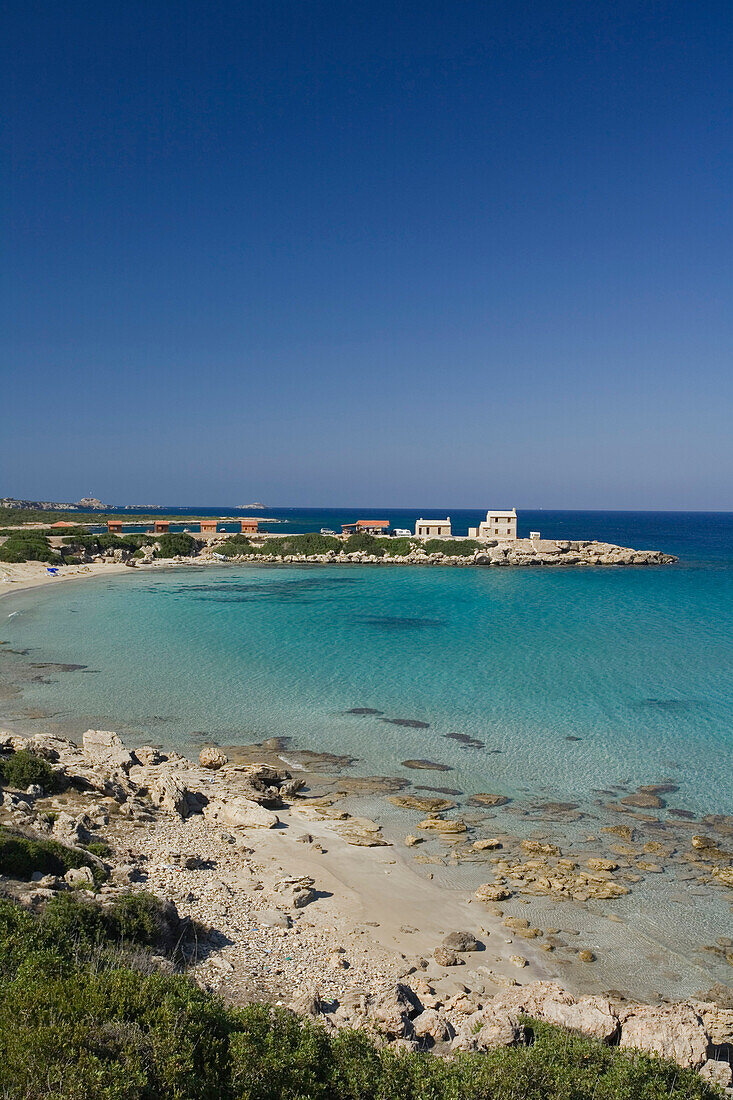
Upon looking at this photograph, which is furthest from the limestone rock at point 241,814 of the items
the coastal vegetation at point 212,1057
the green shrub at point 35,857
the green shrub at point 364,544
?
the green shrub at point 364,544

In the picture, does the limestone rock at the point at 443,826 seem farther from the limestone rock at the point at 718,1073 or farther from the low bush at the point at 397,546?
the low bush at the point at 397,546

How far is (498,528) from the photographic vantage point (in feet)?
290

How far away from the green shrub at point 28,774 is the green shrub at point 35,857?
3.61 metres

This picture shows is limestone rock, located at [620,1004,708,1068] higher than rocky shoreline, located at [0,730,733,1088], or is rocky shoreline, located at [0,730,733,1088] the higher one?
limestone rock, located at [620,1004,708,1068]

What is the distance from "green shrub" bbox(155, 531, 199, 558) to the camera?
272 ft

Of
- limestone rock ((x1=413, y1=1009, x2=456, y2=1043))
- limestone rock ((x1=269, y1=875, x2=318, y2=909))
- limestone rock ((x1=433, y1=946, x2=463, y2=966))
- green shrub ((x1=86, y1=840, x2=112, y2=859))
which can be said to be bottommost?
limestone rock ((x1=433, y1=946, x2=463, y2=966))

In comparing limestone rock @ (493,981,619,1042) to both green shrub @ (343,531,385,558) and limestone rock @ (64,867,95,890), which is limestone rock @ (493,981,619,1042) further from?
green shrub @ (343,531,385,558)

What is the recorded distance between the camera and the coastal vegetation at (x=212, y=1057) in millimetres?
5672

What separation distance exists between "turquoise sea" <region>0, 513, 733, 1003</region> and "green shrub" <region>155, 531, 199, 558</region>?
27083 mm

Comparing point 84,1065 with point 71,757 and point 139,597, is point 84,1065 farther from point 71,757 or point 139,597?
point 139,597

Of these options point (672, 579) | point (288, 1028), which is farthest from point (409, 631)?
point (672, 579)

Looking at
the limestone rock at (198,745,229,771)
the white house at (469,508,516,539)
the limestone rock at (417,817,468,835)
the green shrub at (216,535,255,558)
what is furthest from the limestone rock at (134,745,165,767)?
the white house at (469,508,516,539)

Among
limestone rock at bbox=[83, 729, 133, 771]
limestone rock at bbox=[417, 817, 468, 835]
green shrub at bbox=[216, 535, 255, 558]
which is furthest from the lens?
green shrub at bbox=[216, 535, 255, 558]

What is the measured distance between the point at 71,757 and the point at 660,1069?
1529cm
